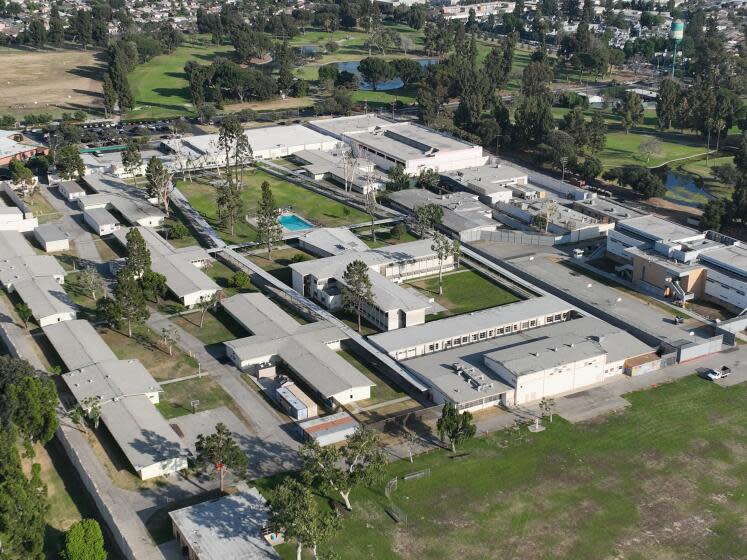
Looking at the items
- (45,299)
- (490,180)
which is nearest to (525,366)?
(45,299)

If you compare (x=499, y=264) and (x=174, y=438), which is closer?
(x=174, y=438)

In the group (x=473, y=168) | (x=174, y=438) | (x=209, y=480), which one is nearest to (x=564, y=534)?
(x=209, y=480)

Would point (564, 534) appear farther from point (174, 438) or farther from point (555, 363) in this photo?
point (174, 438)

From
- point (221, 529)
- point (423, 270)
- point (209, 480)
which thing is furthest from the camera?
point (423, 270)

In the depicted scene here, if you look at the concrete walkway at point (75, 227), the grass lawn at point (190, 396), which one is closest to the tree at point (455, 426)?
the grass lawn at point (190, 396)

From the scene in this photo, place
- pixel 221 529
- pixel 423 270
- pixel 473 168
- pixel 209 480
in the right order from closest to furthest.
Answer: pixel 221 529 → pixel 209 480 → pixel 423 270 → pixel 473 168

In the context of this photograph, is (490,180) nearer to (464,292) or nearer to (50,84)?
(464,292)
